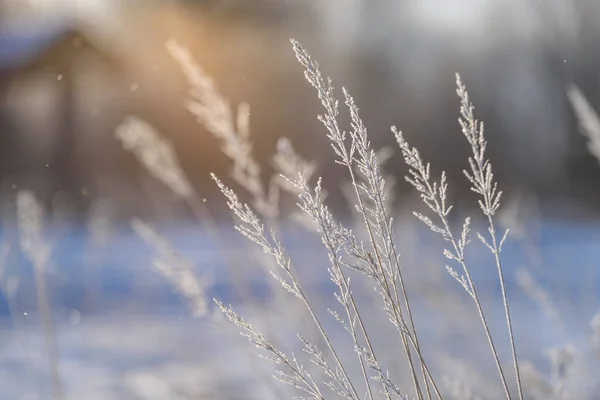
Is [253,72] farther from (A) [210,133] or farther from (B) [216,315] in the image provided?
(B) [216,315]

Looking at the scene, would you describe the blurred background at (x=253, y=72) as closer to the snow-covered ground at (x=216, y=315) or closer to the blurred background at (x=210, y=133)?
the blurred background at (x=210, y=133)

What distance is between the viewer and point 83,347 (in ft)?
12.3

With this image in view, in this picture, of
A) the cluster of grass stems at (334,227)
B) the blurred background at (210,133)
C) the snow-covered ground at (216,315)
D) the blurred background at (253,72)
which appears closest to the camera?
the cluster of grass stems at (334,227)

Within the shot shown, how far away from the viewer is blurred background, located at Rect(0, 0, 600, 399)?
3541 millimetres

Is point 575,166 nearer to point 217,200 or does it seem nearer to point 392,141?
point 392,141

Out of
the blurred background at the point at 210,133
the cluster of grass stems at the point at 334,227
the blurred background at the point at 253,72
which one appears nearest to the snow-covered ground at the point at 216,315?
the blurred background at the point at 210,133

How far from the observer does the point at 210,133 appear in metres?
3.55

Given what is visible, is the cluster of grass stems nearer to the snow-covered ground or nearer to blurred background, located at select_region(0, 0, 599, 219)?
the snow-covered ground

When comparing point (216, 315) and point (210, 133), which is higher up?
point (210, 133)

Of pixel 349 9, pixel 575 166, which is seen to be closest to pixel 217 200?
pixel 349 9

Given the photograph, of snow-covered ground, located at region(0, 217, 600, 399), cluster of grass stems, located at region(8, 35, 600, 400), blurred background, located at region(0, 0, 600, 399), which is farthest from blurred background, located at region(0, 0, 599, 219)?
cluster of grass stems, located at region(8, 35, 600, 400)

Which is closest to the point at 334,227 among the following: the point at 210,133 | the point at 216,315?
the point at 216,315

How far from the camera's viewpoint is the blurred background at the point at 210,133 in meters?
3.54

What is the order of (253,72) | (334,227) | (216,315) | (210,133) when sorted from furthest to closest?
(253,72)
(210,133)
(216,315)
(334,227)
